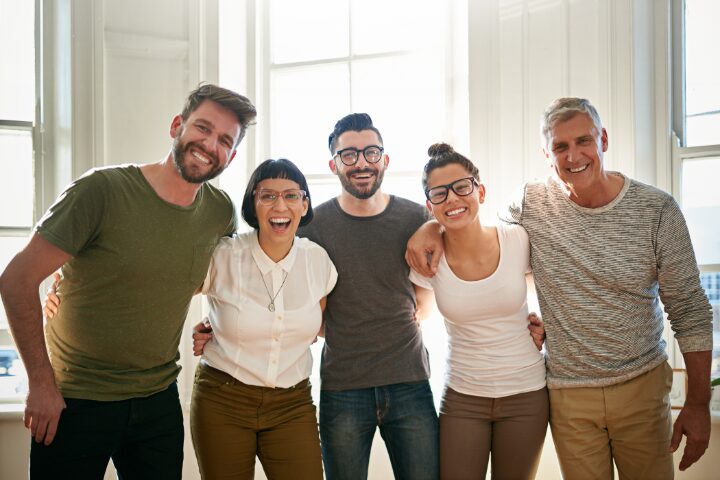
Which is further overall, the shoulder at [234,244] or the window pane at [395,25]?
the window pane at [395,25]

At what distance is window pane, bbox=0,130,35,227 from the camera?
297cm

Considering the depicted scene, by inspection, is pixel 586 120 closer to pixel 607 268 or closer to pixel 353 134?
pixel 607 268

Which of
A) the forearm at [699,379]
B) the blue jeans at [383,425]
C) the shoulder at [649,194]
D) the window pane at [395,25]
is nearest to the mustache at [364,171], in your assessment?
the blue jeans at [383,425]

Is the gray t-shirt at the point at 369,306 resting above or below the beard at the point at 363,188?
below

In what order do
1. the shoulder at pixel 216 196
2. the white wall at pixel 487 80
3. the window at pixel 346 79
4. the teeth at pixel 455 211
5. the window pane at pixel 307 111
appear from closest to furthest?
the teeth at pixel 455 211 → the shoulder at pixel 216 196 → the white wall at pixel 487 80 → the window at pixel 346 79 → the window pane at pixel 307 111

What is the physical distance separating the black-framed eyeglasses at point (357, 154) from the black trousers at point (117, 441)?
38.0 inches

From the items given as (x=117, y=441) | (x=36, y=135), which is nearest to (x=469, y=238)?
(x=117, y=441)

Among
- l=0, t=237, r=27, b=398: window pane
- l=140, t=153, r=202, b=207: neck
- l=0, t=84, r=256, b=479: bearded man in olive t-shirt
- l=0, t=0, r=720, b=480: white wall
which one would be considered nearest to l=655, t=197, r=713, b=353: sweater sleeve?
l=0, t=0, r=720, b=480: white wall

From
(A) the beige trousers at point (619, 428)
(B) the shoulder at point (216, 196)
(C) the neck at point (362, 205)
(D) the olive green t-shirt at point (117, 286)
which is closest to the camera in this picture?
(D) the olive green t-shirt at point (117, 286)

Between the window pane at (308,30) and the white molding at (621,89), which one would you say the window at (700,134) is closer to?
the white molding at (621,89)

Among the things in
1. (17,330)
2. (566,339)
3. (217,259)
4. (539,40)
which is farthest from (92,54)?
(566,339)

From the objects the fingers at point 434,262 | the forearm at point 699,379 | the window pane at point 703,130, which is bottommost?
the forearm at point 699,379

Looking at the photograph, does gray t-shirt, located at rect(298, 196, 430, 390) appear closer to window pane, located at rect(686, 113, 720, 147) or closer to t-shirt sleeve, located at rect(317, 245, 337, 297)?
t-shirt sleeve, located at rect(317, 245, 337, 297)

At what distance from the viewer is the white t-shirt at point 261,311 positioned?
1.95 metres
